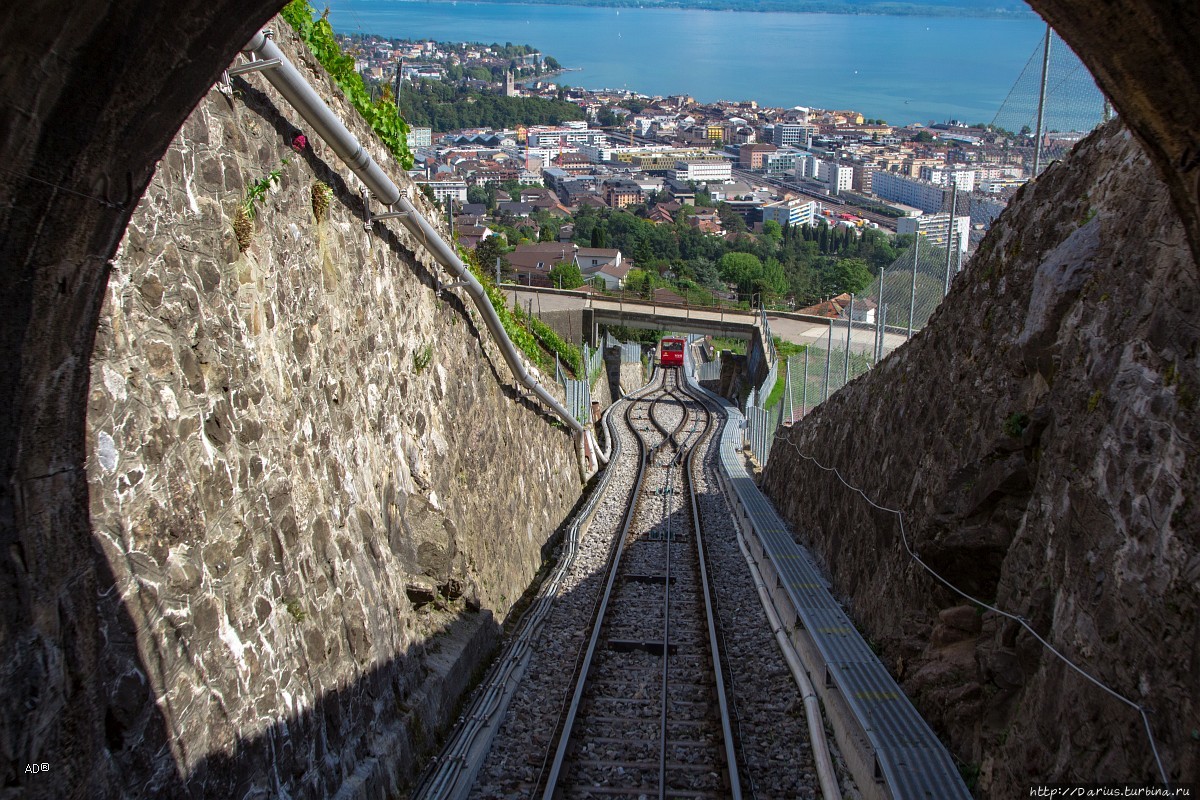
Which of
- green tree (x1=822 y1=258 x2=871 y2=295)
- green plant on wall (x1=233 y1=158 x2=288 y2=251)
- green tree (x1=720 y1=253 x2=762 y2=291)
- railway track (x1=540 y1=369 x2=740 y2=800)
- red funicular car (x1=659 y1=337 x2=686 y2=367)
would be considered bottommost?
railway track (x1=540 y1=369 x2=740 y2=800)

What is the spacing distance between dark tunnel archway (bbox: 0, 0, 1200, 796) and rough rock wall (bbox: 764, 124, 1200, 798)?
206 centimetres

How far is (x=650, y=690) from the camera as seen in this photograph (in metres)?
9.92

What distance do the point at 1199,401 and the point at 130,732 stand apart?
5.25m

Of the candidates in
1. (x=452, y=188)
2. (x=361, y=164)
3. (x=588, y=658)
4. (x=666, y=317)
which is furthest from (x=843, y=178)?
(x=361, y=164)

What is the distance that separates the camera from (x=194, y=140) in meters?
6.34

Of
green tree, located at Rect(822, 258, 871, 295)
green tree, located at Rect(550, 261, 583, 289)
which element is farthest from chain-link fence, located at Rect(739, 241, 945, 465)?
green tree, located at Rect(822, 258, 871, 295)

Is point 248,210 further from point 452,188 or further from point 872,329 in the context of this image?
point 452,188

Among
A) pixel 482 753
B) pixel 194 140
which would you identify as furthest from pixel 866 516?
pixel 194 140

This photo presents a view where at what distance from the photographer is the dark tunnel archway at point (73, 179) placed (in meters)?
2.99

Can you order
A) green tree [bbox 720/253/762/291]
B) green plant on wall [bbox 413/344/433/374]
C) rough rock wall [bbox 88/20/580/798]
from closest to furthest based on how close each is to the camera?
1. rough rock wall [bbox 88/20/580/798]
2. green plant on wall [bbox 413/344/433/374]
3. green tree [bbox 720/253/762/291]

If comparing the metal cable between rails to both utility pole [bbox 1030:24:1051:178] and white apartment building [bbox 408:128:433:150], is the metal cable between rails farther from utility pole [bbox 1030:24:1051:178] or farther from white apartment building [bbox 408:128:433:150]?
utility pole [bbox 1030:24:1051:178]

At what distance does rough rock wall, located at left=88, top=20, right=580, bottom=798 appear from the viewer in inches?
199

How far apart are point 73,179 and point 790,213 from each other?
6227 inches

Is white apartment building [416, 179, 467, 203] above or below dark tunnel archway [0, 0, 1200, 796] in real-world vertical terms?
above
